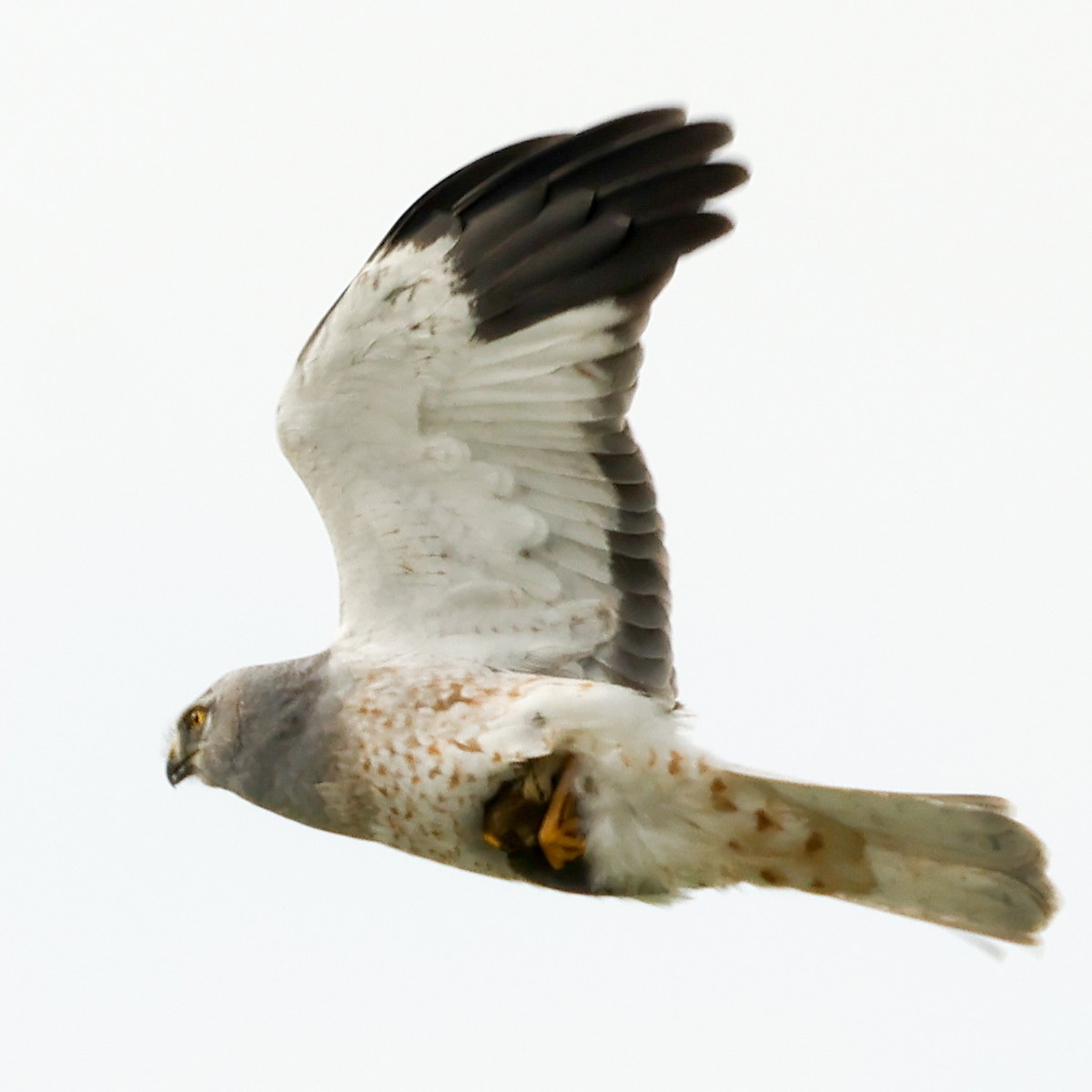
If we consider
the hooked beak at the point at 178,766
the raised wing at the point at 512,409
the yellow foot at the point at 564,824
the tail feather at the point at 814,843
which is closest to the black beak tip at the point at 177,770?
the hooked beak at the point at 178,766

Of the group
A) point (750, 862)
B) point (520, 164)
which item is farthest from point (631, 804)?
point (520, 164)

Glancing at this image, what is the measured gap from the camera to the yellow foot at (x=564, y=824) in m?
8.35

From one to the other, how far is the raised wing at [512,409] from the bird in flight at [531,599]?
0.03 ft

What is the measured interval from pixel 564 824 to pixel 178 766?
2175 mm

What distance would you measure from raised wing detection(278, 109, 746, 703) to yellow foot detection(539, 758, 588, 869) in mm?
725

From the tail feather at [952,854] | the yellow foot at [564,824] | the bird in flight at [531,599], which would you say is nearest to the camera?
the tail feather at [952,854]

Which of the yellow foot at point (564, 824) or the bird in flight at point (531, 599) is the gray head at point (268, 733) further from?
the yellow foot at point (564, 824)

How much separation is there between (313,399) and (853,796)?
2.58 meters

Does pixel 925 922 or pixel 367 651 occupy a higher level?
pixel 367 651

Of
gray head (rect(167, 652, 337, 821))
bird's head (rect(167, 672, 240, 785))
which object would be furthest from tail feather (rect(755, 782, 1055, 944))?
bird's head (rect(167, 672, 240, 785))

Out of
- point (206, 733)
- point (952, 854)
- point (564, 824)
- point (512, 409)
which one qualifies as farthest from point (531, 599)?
point (952, 854)

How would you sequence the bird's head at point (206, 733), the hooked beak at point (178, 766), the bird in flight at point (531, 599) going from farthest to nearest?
the hooked beak at point (178, 766) → the bird's head at point (206, 733) → the bird in flight at point (531, 599)

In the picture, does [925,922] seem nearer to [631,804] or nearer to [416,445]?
[631,804]

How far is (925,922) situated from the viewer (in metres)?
8.13
